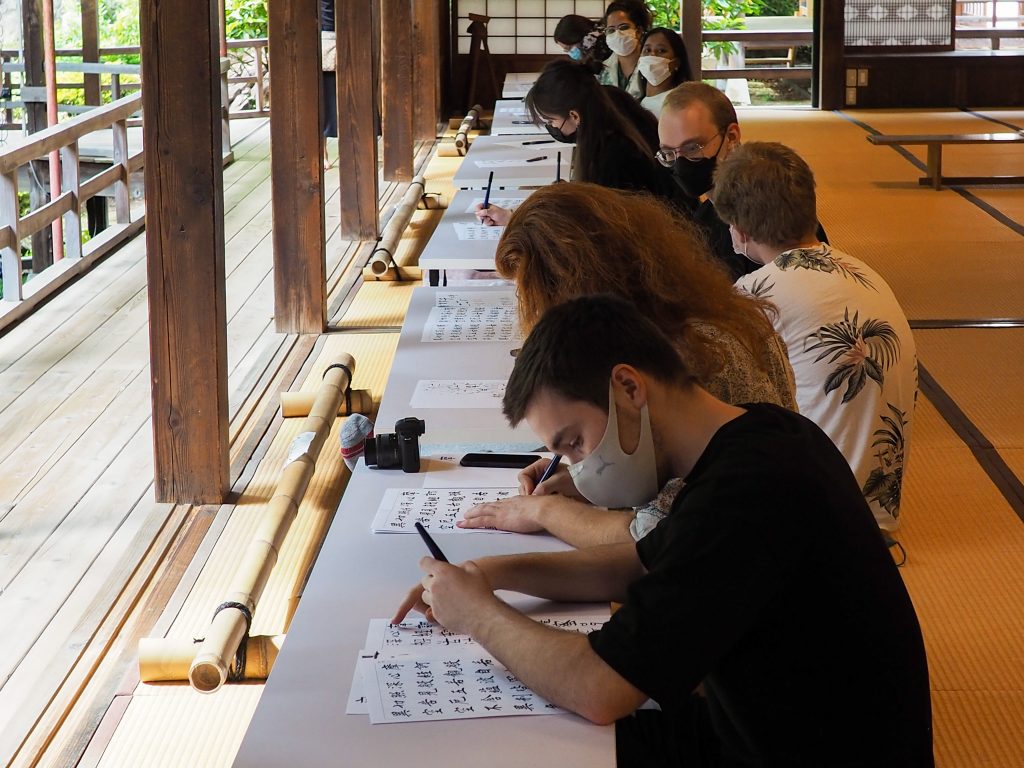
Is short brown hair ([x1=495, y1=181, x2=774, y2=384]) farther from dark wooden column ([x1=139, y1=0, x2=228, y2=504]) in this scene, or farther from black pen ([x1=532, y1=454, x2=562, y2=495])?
dark wooden column ([x1=139, y1=0, x2=228, y2=504])

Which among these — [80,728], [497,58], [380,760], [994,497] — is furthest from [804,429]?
[497,58]

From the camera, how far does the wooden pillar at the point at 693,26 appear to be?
10.5 meters

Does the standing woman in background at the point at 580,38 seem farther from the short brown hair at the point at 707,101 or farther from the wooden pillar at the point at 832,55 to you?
the wooden pillar at the point at 832,55

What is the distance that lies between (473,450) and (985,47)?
1137 cm

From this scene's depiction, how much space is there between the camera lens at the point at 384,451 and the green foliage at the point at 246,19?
10.8 m

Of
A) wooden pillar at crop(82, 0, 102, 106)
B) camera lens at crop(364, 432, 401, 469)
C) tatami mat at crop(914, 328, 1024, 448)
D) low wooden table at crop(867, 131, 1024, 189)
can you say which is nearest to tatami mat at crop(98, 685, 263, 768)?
camera lens at crop(364, 432, 401, 469)

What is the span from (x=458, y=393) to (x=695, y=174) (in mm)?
1345

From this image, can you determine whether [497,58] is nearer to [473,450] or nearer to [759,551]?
[473,450]

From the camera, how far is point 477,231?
13.1 feet

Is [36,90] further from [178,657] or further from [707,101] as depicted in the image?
[178,657]

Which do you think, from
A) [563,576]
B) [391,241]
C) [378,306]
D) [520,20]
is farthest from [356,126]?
[520,20]

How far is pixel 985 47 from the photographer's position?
39.1 ft

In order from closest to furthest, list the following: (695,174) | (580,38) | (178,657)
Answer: (178,657) < (695,174) < (580,38)

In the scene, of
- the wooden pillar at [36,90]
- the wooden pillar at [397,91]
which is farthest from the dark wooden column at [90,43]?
the wooden pillar at [397,91]
